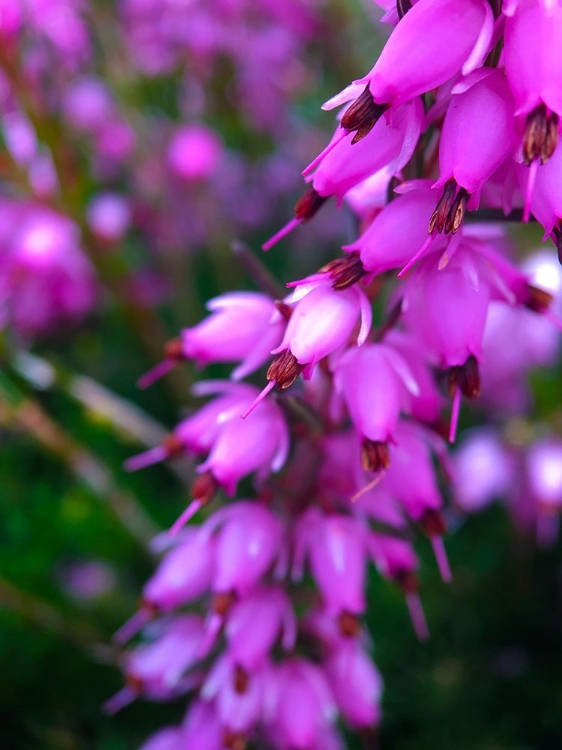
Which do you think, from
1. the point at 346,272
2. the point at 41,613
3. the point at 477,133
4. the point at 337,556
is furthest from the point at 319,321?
the point at 41,613

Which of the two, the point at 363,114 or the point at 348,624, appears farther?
the point at 348,624

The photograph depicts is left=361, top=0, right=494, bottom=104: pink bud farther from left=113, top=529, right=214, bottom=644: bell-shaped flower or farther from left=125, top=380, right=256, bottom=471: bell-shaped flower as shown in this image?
left=113, top=529, right=214, bottom=644: bell-shaped flower

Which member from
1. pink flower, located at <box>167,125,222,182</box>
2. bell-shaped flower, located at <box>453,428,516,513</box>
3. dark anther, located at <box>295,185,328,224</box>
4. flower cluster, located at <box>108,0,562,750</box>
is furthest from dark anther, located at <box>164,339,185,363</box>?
pink flower, located at <box>167,125,222,182</box>

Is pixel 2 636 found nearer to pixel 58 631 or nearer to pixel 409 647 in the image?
pixel 58 631

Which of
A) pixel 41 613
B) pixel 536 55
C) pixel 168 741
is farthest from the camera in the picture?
pixel 41 613

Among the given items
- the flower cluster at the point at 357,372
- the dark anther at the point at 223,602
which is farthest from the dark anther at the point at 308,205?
the dark anther at the point at 223,602

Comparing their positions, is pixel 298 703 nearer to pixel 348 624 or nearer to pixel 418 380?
pixel 348 624
